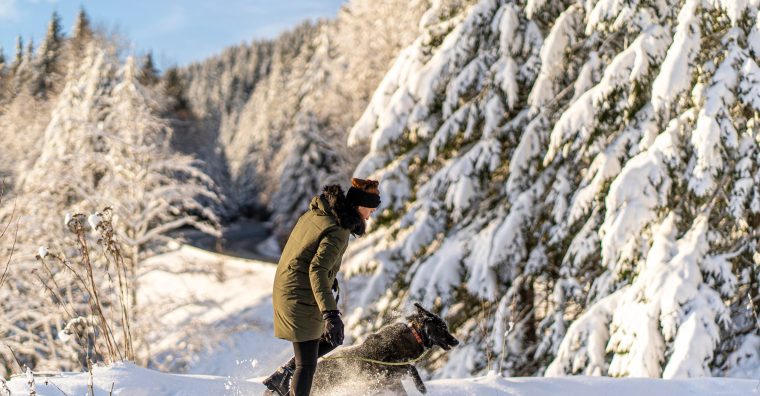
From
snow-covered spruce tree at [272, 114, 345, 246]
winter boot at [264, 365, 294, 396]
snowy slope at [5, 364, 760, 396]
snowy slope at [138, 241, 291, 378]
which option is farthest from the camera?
snow-covered spruce tree at [272, 114, 345, 246]

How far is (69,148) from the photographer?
58.7 feet

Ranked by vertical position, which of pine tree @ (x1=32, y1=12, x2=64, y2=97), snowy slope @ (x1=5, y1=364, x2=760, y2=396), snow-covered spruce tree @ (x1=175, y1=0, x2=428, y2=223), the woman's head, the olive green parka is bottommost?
snowy slope @ (x1=5, y1=364, x2=760, y2=396)

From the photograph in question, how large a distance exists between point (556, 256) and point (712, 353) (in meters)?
3.30

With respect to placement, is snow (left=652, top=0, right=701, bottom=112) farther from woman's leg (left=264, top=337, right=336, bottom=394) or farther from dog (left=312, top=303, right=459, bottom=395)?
woman's leg (left=264, top=337, right=336, bottom=394)

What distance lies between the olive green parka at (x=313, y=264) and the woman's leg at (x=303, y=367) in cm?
7

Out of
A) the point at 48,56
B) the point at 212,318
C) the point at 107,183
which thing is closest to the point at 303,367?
the point at 107,183

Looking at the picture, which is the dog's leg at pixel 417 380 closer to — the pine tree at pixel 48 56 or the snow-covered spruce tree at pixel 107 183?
the snow-covered spruce tree at pixel 107 183

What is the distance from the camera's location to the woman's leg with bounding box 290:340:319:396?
420 centimetres

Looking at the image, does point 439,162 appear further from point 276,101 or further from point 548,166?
point 276,101

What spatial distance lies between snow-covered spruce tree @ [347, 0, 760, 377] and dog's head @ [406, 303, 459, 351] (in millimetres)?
1031

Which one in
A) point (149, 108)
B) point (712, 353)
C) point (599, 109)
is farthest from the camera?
point (149, 108)

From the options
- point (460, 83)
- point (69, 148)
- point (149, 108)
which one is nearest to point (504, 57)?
point (460, 83)

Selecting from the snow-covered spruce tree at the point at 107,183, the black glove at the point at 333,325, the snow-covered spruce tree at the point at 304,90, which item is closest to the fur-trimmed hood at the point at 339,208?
the black glove at the point at 333,325

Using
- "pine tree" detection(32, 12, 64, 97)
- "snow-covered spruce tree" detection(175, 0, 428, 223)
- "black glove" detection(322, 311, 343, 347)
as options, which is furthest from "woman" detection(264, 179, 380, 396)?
"pine tree" detection(32, 12, 64, 97)
